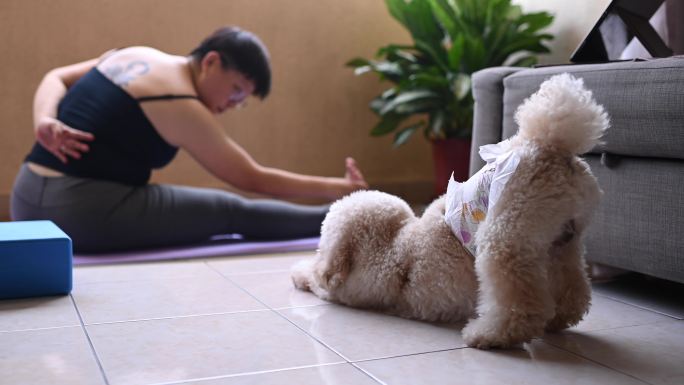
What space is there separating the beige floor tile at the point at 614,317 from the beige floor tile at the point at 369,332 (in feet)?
1.00

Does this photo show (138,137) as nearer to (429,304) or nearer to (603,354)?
(429,304)

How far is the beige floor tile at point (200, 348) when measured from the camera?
4.02 ft

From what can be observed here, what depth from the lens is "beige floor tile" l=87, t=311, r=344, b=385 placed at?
123 centimetres

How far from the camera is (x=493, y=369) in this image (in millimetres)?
1238

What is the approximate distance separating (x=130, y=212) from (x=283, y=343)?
3.97 feet

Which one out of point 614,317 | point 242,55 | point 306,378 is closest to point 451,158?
point 242,55

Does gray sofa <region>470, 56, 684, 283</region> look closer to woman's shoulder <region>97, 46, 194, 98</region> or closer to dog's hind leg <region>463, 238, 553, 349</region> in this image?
dog's hind leg <region>463, 238, 553, 349</region>

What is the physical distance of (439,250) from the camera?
1494mm

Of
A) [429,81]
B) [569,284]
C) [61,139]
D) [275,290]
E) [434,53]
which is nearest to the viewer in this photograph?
[569,284]

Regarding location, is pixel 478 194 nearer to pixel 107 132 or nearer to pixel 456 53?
pixel 107 132

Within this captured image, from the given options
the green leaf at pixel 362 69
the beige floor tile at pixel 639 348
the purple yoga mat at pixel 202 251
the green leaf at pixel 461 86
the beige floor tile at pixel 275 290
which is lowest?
the purple yoga mat at pixel 202 251

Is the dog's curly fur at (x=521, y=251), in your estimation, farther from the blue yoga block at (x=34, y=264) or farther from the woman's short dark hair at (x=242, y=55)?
the woman's short dark hair at (x=242, y=55)

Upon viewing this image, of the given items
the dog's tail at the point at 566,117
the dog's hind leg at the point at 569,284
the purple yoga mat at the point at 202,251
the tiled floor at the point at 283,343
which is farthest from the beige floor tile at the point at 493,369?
the purple yoga mat at the point at 202,251

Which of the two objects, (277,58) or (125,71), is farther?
(277,58)
